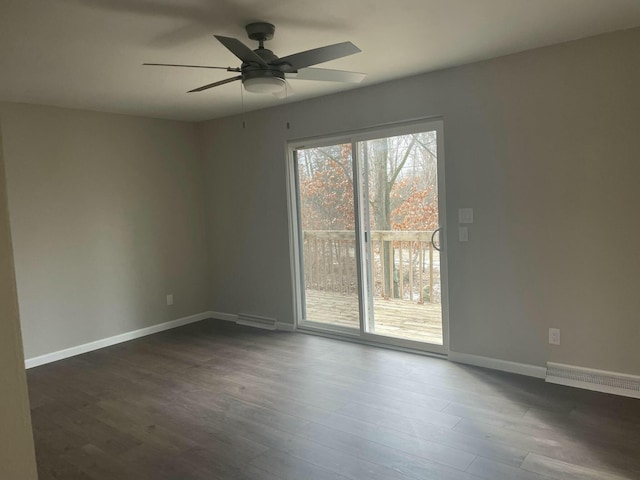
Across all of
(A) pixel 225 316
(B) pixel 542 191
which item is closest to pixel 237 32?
(B) pixel 542 191

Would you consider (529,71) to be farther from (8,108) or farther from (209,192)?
(8,108)

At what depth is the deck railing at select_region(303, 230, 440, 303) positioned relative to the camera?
161 inches

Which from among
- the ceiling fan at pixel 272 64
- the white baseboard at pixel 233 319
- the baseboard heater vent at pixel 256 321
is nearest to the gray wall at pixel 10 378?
the ceiling fan at pixel 272 64

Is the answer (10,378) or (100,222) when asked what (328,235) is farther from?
(10,378)

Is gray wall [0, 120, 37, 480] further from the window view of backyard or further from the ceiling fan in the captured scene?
the window view of backyard

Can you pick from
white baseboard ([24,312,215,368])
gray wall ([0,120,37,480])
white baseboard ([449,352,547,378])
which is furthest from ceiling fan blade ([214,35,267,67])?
white baseboard ([24,312,215,368])

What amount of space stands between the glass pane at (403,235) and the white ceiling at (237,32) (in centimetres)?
71

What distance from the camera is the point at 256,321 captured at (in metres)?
5.33

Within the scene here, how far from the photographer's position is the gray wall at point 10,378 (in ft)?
3.67

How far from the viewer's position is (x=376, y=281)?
4.43 m

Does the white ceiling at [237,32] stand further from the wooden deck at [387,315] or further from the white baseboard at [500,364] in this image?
the white baseboard at [500,364]

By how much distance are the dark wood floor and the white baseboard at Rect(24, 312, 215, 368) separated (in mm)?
231

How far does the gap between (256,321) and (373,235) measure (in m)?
1.89

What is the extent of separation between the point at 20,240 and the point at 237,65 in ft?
8.66
